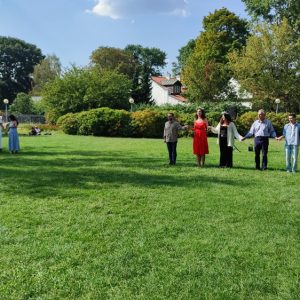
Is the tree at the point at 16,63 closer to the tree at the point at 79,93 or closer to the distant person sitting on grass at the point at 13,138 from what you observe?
the tree at the point at 79,93

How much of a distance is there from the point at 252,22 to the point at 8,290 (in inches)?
1842

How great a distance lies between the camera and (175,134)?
13.8 metres

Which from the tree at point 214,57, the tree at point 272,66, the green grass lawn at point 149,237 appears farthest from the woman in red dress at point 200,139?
the tree at point 214,57

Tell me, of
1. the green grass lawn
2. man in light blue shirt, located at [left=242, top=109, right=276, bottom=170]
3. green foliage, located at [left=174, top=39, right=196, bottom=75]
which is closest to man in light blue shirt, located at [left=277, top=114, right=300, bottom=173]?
man in light blue shirt, located at [left=242, top=109, right=276, bottom=170]

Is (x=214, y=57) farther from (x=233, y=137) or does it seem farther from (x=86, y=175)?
(x=86, y=175)

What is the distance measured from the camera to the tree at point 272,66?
41375mm

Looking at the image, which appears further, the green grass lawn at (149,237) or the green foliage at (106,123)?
the green foliage at (106,123)

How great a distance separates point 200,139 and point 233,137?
39.5 inches

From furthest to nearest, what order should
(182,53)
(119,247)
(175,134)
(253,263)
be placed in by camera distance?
(182,53)
(175,134)
(119,247)
(253,263)

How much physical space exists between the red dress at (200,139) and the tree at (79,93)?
27086 mm

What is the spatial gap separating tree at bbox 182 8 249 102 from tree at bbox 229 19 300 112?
6342 mm

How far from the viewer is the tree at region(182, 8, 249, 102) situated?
48750mm

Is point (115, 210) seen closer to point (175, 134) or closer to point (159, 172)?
point (159, 172)

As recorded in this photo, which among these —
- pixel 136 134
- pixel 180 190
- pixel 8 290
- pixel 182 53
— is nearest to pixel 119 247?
pixel 8 290
